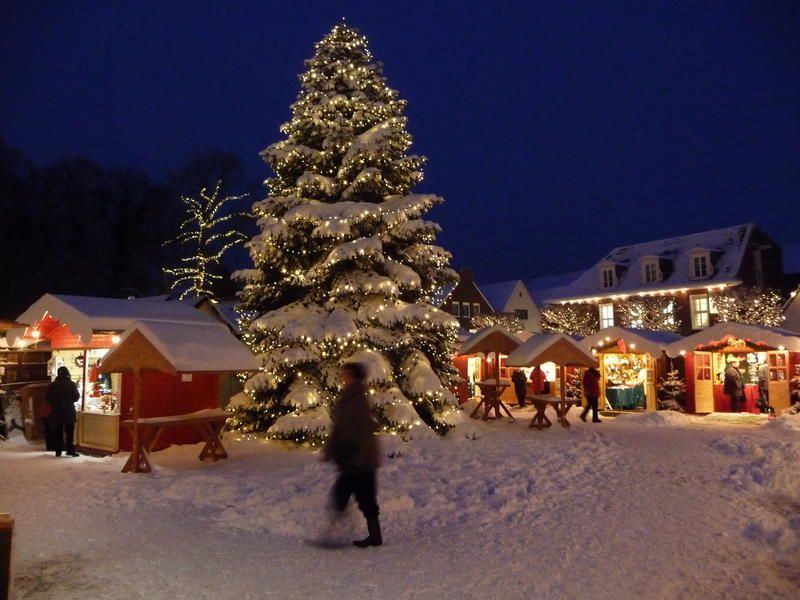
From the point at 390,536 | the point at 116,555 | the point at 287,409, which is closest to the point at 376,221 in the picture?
the point at 287,409

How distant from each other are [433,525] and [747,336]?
59.2ft

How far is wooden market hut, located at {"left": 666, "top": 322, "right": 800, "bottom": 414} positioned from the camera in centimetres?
2205

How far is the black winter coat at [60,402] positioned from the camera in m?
13.5

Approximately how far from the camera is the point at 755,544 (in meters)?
7.36

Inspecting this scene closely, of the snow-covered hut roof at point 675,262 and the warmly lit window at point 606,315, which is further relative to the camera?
the warmly lit window at point 606,315

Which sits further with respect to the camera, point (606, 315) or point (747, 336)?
point (606, 315)

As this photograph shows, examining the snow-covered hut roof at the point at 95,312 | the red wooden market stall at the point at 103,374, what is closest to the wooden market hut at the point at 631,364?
the red wooden market stall at the point at 103,374

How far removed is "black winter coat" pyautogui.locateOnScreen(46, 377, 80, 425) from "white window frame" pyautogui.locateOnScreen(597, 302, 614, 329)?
29596 millimetres

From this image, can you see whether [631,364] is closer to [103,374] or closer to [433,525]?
[103,374]

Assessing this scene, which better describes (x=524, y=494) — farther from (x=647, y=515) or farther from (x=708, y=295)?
(x=708, y=295)

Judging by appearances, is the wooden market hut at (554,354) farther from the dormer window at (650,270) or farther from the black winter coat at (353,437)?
the dormer window at (650,270)

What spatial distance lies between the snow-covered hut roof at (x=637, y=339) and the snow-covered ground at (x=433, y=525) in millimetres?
11374

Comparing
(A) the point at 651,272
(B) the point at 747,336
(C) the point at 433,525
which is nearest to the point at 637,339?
(B) the point at 747,336

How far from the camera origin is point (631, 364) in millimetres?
26156
